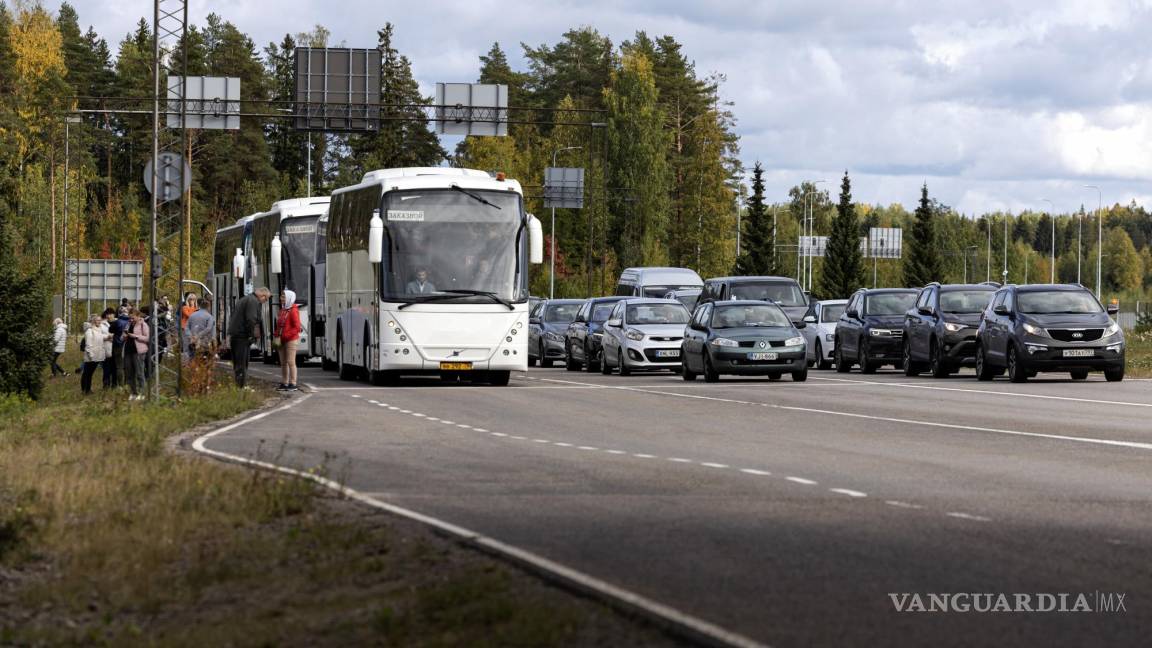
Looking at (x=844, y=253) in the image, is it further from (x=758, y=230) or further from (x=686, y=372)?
(x=686, y=372)

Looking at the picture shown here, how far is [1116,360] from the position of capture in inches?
1326

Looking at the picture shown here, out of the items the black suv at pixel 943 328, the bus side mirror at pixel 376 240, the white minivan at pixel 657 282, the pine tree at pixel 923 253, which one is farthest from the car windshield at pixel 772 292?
the pine tree at pixel 923 253

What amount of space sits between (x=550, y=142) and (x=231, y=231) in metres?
61.7

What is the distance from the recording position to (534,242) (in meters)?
31.9

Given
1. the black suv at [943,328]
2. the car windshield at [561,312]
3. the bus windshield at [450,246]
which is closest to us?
the bus windshield at [450,246]

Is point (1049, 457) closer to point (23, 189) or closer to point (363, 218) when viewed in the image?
point (363, 218)

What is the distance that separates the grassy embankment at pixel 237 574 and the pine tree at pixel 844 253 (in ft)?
402

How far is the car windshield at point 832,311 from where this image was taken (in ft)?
155

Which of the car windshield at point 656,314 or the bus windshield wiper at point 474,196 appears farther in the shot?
the car windshield at point 656,314

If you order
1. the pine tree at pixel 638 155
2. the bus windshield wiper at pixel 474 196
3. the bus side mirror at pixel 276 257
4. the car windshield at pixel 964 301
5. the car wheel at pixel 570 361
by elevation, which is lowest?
the car wheel at pixel 570 361

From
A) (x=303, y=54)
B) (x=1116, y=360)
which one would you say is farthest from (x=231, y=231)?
(x=1116, y=360)

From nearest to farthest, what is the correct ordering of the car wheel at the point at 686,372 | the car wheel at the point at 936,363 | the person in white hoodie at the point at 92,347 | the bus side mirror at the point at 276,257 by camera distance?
the car wheel at the point at 686,372 < the person in white hoodie at the point at 92,347 < the car wheel at the point at 936,363 < the bus side mirror at the point at 276,257

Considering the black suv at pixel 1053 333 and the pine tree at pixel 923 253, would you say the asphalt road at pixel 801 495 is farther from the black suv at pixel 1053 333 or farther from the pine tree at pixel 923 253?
the pine tree at pixel 923 253

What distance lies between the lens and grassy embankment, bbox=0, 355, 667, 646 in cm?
802
